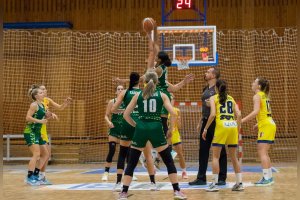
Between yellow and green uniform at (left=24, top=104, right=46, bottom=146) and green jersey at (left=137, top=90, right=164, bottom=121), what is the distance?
336cm

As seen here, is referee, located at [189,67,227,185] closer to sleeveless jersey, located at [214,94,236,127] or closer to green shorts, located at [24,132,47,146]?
sleeveless jersey, located at [214,94,236,127]

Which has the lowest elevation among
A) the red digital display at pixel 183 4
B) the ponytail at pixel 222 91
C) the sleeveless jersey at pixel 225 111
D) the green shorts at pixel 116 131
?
the green shorts at pixel 116 131

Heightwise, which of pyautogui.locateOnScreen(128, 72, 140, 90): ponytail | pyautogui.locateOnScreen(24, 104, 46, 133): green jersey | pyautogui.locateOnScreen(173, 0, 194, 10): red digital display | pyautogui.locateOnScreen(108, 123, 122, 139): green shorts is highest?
pyautogui.locateOnScreen(173, 0, 194, 10): red digital display

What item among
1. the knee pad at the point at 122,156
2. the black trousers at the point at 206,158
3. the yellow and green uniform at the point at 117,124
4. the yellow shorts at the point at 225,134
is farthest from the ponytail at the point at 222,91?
the yellow and green uniform at the point at 117,124

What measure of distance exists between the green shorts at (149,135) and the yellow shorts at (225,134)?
143 cm

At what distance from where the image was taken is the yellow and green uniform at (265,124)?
26.6 ft

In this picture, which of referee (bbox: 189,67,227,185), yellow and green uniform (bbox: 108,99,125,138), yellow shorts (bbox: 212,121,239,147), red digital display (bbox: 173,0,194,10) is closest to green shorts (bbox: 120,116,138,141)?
yellow shorts (bbox: 212,121,239,147)

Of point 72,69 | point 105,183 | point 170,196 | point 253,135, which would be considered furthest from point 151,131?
point 72,69

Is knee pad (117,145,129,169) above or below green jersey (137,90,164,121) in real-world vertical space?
below

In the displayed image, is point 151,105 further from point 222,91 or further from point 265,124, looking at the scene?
point 265,124

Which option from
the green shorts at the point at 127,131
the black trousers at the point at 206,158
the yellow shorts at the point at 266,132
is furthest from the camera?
the yellow shorts at the point at 266,132

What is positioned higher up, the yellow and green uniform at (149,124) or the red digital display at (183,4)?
the red digital display at (183,4)

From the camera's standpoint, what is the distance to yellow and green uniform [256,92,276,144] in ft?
26.6

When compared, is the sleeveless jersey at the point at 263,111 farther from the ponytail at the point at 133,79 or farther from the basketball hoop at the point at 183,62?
the basketball hoop at the point at 183,62
